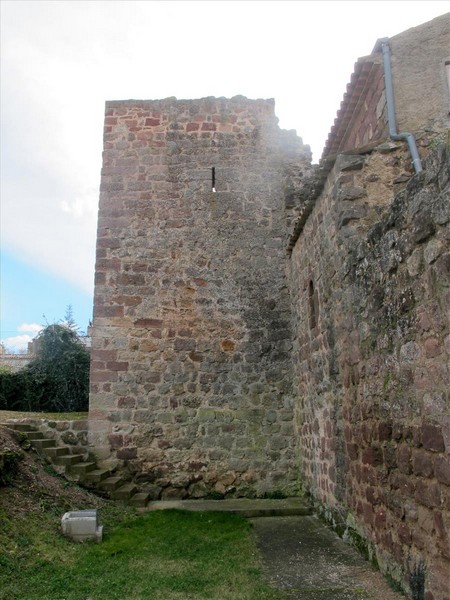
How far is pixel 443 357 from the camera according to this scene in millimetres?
3146

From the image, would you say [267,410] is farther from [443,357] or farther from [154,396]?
[443,357]

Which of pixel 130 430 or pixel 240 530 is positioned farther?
pixel 130 430

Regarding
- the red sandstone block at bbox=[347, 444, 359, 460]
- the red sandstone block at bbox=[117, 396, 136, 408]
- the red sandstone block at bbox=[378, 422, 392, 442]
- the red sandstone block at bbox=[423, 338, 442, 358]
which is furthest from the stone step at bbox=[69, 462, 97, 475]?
the red sandstone block at bbox=[423, 338, 442, 358]

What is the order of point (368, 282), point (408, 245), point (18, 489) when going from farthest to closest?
point (18, 489) < point (368, 282) < point (408, 245)

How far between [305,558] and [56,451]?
4.31 metres

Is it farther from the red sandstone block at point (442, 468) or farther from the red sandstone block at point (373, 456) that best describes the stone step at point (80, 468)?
the red sandstone block at point (442, 468)

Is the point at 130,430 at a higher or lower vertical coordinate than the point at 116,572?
higher

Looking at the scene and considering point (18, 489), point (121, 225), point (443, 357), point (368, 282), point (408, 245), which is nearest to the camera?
point (443, 357)

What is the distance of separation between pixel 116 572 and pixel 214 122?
7894 millimetres

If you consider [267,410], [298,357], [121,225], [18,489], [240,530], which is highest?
[121,225]

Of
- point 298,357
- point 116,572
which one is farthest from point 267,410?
point 116,572

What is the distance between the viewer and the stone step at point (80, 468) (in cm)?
772

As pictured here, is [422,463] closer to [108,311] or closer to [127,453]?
[127,453]

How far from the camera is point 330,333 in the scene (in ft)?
20.1
